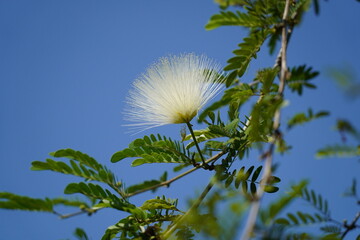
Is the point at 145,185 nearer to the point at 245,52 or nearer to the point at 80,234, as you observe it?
the point at 80,234

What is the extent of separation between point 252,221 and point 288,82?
0.91m

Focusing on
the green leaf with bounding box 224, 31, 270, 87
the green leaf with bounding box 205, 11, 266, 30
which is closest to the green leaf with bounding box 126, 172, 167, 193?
the green leaf with bounding box 224, 31, 270, 87

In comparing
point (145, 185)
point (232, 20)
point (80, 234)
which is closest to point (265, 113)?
point (232, 20)

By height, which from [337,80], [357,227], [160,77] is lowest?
[357,227]

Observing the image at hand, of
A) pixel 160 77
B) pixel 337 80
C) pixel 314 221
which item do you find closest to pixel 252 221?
pixel 337 80

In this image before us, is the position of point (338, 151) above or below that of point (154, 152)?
below

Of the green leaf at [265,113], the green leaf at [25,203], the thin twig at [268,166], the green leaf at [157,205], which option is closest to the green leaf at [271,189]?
the green leaf at [265,113]

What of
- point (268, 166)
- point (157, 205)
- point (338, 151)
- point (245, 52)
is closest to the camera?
point (268, 166)

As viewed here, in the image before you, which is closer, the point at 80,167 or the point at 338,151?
the point at 338,151

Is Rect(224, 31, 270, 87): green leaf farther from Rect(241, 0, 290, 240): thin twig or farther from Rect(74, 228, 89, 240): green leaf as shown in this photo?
Rect(74, 228, 89, 240): green leaf

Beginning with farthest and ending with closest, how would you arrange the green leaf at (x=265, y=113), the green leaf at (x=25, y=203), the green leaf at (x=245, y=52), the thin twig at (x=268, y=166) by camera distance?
the green leaf at (x=245, y=52), the green leaf at (x=25, y=203), the green leaf at (x=265, y=113), the thin twig at (x=268, y=166)

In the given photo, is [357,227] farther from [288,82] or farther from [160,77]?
[160,77]

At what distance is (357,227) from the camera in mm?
1566

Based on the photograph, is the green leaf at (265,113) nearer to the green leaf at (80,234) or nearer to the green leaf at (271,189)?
the green leaf at (271,189)
